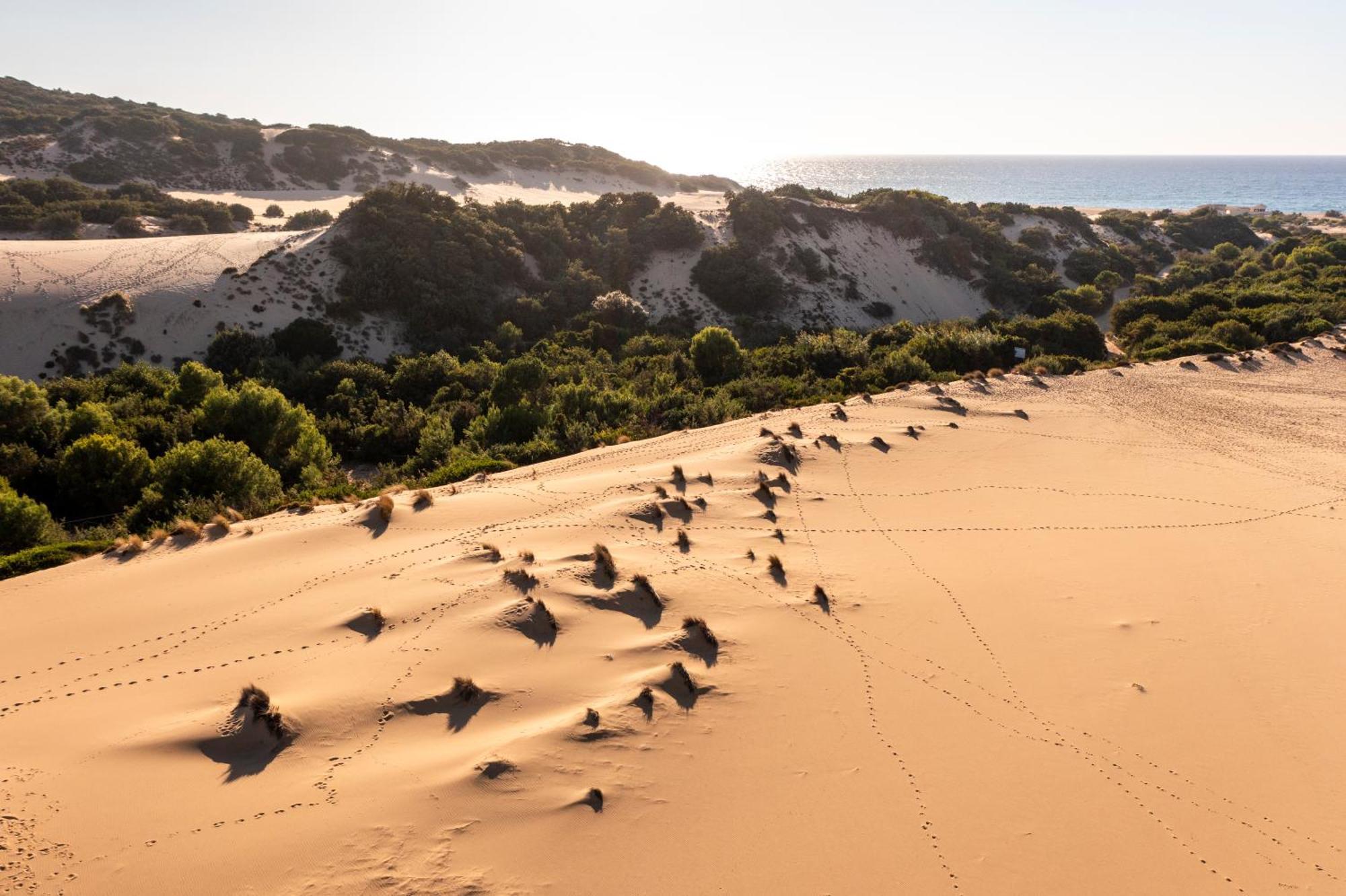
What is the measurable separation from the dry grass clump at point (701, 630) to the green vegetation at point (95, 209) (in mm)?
42944

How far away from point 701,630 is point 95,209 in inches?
1885

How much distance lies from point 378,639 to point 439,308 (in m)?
26.3

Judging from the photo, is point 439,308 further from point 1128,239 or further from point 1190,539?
point 1128,239

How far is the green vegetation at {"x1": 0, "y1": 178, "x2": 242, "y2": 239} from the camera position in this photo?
120ft

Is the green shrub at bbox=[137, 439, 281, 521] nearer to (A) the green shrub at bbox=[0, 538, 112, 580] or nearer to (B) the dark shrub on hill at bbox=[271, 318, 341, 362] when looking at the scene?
(A) the green shrub at bbox=[0, 538, 112, 580]

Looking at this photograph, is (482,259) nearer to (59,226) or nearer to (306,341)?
(306,341)

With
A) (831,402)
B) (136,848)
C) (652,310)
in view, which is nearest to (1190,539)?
(831,402)

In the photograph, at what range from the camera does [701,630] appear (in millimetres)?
9125

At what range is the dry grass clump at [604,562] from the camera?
10.4 metres

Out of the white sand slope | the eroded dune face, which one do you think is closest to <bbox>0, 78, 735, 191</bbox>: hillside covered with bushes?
the white sand slope

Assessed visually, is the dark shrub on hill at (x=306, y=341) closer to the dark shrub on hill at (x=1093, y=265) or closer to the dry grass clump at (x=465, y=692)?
the dry grass clump at (x=465, y=692)

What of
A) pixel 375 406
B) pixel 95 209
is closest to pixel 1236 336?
pixel 375 406

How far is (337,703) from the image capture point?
7.21 metres

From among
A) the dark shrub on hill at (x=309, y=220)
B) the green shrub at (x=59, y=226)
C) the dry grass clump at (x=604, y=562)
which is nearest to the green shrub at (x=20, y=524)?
the dry grass clump at (x=604, y=562)
